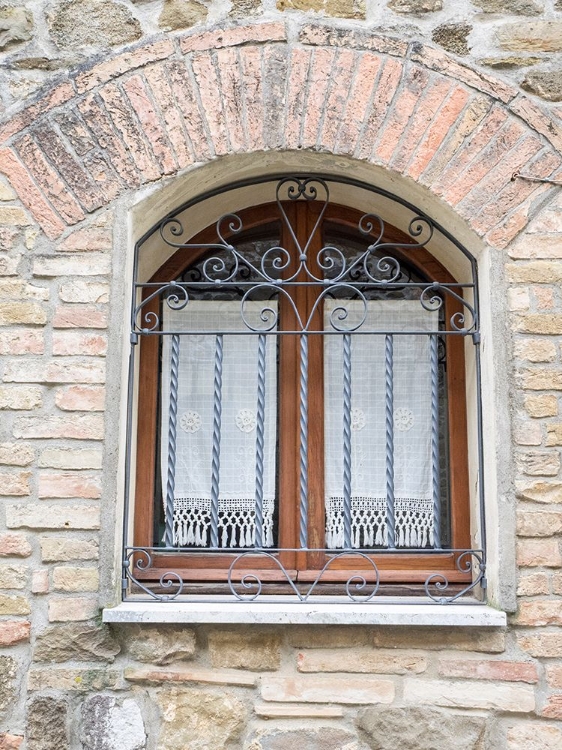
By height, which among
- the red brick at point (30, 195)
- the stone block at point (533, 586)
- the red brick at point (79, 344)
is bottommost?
the stone block at point (533, 586)

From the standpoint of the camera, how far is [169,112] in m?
2.83

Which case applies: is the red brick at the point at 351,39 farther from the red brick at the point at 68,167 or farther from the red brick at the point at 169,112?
the red brick at the point at 68,167

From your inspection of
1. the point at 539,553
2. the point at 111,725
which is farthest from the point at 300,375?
the point at 111,725

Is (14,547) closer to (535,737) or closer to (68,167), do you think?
(68,167)

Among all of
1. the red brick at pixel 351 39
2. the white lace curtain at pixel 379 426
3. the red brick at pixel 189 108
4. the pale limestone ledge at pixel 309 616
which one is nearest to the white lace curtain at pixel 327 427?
the white lace curtain at pixel 379 426

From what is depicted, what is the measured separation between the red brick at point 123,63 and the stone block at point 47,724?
2.17m

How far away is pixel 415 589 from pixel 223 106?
194 centimetres

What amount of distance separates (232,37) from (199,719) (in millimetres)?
2430

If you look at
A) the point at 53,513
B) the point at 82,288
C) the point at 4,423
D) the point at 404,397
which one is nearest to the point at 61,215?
the point at 82,288

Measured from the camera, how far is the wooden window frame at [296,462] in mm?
2984

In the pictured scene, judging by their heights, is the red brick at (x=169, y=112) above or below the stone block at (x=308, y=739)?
above

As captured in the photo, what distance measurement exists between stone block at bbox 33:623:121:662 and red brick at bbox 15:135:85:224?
1435 mm

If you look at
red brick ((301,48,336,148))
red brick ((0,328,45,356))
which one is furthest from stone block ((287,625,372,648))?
red brick ((301,48,336,148))

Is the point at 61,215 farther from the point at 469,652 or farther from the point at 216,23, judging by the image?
the point at 469,652
